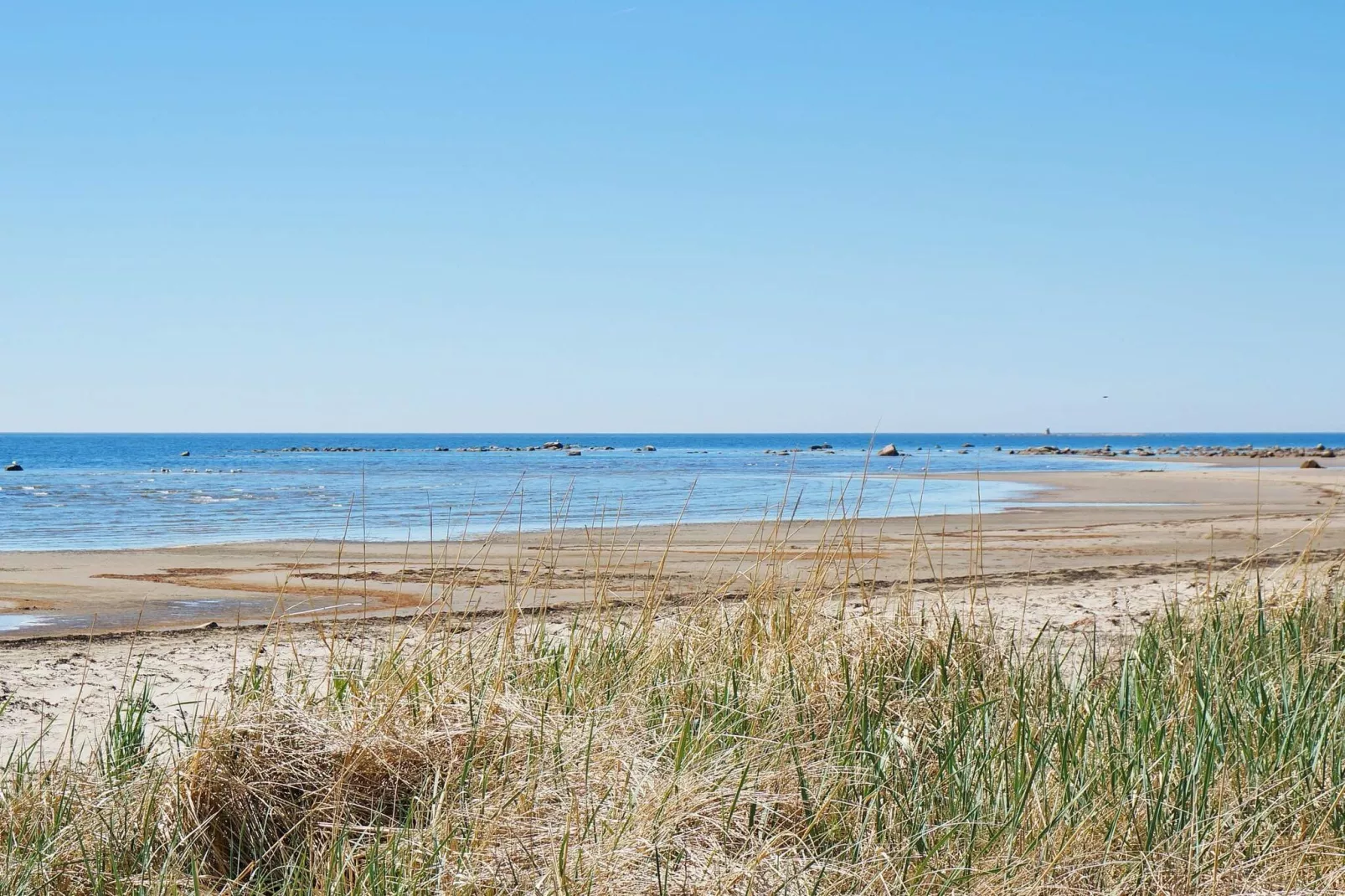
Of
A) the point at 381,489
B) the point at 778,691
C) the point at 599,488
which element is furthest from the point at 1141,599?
the point at 381,489

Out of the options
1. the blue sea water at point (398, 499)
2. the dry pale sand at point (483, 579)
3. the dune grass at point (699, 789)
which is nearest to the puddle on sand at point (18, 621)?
the dry pale sand at point (483, 579)

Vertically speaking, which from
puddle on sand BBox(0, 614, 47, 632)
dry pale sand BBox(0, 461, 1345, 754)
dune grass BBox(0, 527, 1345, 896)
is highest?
dune grass BBox(0, 527, 1345, 896)

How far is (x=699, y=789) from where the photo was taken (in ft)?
11.4

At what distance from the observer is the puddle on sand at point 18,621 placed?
9.47 meters

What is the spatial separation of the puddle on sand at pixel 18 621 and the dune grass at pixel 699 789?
6.23m

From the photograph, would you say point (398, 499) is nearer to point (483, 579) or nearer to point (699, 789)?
point (483, 579)

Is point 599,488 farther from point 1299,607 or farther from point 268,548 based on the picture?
point 1299,607

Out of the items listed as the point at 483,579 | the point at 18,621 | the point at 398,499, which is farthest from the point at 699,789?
the point at 398,499

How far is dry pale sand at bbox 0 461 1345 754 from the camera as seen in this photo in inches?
234

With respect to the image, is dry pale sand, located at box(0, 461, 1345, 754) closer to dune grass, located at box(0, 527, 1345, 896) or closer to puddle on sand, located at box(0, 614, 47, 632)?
puddle on sand, located at box(0, 614, 47, 632)

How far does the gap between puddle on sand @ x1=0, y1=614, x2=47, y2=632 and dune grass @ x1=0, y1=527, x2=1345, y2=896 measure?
6.23 metres

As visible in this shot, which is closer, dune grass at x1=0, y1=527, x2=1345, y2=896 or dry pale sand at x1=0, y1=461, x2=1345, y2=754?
dune grass at x1=0, y1=527, x2=1345, y2=896

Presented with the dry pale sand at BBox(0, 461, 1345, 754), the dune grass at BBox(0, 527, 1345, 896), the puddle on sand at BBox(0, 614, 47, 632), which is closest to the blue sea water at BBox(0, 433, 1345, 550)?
the dry pale sand at BBox(0, 461, 1345, 754)

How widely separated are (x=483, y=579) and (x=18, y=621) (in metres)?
4.09
